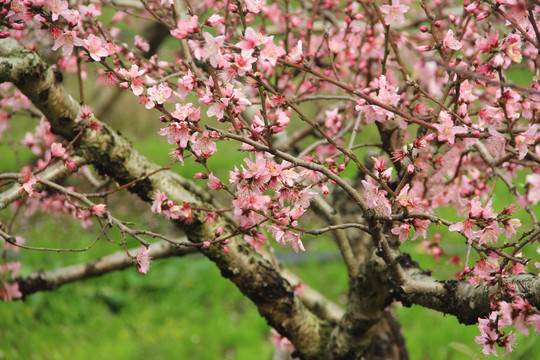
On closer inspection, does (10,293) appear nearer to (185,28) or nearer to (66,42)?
(66,42)

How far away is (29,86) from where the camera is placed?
6.97 feet

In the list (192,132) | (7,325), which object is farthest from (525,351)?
(7,325)

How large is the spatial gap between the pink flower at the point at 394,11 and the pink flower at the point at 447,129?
1.27 ft

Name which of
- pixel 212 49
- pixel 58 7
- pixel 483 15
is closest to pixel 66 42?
pixel 58 7

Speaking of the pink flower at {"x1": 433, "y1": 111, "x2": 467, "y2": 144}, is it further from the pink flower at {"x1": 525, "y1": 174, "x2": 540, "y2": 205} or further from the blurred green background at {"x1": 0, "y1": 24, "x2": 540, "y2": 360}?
the blurred green background at {"x1": 0, "y1": 24, "x2": 540, "y2": 360}

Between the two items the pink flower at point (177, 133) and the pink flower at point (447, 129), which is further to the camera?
the pink flower at point (177, 133)

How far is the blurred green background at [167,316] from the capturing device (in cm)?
441

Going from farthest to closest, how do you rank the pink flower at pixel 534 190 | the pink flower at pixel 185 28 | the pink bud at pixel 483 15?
the pink bud at pixel 483 15 < the pink flower at pixel 185 28 < the pink flower at pixel 534 190

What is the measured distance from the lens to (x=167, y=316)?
521 centimetres

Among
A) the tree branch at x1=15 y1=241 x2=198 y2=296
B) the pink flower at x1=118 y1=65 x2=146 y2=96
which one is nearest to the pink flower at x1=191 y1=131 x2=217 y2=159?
the pink flower at x1=118 y1=65 x2=146 y2=96

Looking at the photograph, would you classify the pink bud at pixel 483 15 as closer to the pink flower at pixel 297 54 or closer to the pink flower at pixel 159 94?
the pink flower at pixel 297 54

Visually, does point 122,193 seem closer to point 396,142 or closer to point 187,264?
point 187,264

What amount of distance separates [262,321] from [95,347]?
1645 millimetres

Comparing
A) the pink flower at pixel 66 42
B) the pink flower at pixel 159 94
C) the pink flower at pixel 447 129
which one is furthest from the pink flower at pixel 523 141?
the pink flower at pixel 66 42
